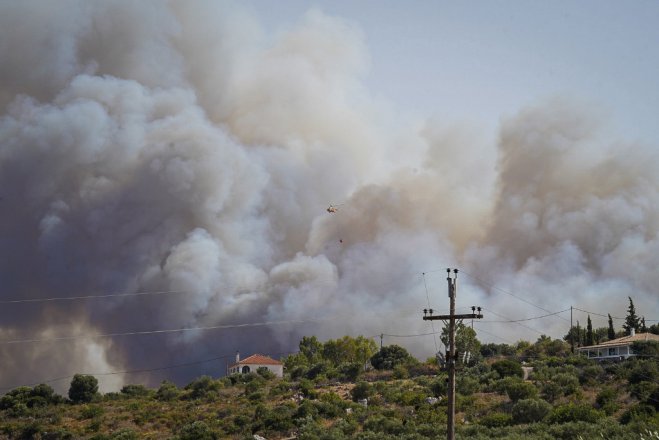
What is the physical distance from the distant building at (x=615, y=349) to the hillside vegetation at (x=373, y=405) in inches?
125

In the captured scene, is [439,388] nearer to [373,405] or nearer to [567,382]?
[373,405]

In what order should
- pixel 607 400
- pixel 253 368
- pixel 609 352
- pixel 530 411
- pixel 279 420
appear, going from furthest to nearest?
pixel 253 368
pixel 609 352
pixel 279 420
pixel 607 400
pixel 530 411

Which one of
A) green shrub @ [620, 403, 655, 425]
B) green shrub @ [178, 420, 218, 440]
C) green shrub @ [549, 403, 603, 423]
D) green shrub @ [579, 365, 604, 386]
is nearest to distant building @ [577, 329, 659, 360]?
green shrub @ [579, 365, 604, 386]

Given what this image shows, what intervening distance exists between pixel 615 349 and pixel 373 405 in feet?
151

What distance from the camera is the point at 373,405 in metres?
67.8

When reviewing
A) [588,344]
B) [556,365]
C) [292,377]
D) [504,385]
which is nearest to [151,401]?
[292,377]

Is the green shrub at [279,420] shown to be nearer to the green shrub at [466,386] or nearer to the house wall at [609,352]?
the green shrub at [466,386]

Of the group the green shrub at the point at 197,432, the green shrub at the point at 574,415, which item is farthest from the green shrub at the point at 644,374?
the green shrub at the point at 197,432

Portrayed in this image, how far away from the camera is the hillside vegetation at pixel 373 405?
51.2 meters

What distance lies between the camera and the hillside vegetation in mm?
51219

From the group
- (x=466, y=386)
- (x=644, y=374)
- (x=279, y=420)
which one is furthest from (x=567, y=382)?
(x=279, y=420)

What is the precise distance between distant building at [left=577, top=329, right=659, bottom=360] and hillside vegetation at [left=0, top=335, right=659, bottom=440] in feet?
10.4

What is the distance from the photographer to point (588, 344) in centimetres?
10931

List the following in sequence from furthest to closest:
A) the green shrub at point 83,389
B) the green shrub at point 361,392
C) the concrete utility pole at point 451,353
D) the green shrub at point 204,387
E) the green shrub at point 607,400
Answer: the green shrub at point 83,389 → the green shrub at point 204,387 → the green shrub at point 361,392 → the green shrub at point 607,400 → the concrete utility pole at point 451,353
